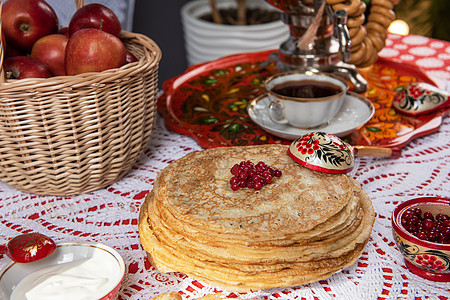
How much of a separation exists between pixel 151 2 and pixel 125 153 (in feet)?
7.69

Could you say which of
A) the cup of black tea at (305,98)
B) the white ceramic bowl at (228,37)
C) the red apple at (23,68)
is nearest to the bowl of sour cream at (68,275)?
the red apple at (23,68)

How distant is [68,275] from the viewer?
813mm

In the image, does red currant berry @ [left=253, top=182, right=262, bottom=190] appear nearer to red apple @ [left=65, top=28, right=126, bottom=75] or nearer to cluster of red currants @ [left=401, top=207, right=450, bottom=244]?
cluster of red currants @ [left=401, top=207, right=450, bottom=244]

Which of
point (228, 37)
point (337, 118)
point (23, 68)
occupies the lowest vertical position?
point (228, 37)

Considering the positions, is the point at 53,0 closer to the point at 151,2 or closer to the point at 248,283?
the point at 151,2

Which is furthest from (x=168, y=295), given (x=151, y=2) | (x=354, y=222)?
(x=151, y=2)

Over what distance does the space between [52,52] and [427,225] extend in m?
0.91

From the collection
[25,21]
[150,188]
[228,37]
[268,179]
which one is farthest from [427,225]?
[228,37]

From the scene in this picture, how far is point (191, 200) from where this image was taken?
0.89 m

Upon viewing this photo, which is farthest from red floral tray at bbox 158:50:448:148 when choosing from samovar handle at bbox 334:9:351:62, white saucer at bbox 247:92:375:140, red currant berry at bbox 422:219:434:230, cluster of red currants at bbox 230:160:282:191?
red currant berry at bbox 422:219:434:230

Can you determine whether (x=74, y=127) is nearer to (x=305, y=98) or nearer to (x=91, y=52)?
(x=91, y=52)

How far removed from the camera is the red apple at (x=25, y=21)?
1.15m

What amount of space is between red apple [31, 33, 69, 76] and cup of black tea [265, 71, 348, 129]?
546mm

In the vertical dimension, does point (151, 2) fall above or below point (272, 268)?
below
